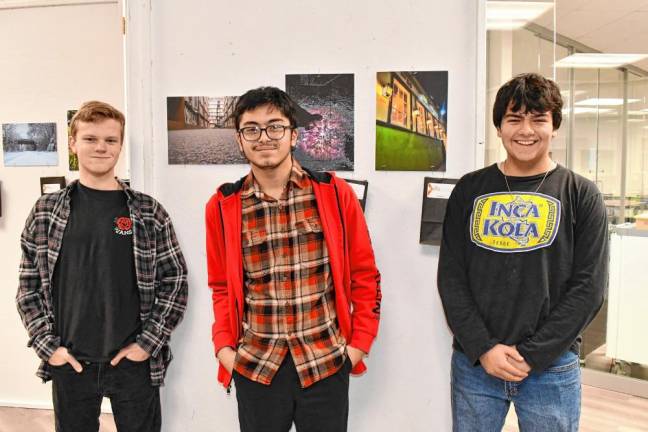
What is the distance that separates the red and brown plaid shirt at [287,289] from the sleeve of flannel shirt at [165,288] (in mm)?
344

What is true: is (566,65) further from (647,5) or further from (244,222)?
(244,222)

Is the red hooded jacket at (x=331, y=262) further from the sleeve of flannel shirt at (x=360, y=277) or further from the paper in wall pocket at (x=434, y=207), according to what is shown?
the paper in wall pocket at (x=434, y=207)

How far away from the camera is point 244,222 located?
145 centimetres

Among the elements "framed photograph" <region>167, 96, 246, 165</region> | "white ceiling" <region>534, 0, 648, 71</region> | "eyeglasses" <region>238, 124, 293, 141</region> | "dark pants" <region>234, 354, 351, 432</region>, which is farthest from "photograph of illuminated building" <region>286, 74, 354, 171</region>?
"white ceiling" <region>534, 0, 648, 71</region>

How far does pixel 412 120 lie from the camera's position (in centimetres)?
175

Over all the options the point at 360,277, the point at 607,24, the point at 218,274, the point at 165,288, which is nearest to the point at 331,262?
the point at 360,277

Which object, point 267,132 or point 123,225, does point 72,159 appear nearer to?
point 123,225

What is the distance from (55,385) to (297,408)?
830 millimetres

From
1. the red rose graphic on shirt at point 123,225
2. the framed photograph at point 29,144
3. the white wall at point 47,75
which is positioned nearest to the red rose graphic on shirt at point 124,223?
the red rose graphic on shirt at point 123,225

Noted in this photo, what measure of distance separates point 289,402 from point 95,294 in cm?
72

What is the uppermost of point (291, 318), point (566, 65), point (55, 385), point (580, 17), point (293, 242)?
point (580, 17)

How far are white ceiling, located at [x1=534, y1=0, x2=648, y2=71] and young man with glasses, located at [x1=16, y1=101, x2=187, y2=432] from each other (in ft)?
13.0

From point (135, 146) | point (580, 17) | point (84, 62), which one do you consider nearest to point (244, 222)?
point (135, 146)

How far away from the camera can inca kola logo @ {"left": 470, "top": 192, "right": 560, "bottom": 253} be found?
1353 millimetres
